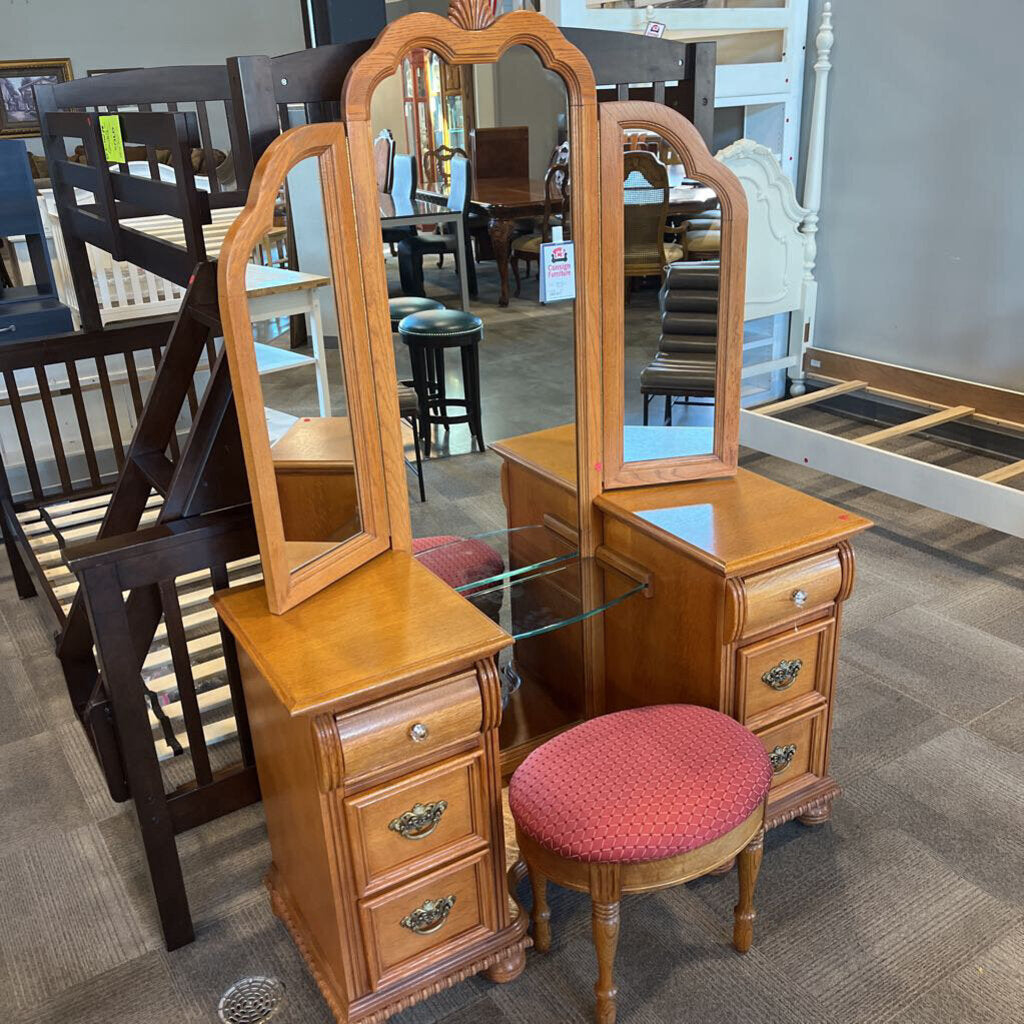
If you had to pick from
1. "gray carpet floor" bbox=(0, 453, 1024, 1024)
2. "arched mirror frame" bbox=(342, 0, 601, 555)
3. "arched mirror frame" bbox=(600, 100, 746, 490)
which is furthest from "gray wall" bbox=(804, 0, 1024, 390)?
"arched mirror frame" bbox=(342, 0, 601, 555)

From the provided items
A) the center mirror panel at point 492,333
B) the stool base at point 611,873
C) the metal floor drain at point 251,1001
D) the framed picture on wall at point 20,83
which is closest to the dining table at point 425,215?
the center mirror panel at point 492,333

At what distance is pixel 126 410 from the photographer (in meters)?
→ 4.98

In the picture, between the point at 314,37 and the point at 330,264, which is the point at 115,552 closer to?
the point at 330,264

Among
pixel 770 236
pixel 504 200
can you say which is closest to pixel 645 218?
pixel 504 200

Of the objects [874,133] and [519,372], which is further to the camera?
[874,133]

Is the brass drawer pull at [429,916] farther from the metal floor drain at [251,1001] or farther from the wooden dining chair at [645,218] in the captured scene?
the wooden dining chair at [645,218]

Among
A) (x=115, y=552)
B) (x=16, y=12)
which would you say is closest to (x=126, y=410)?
(x=115, y=552)

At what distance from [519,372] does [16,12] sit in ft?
36.2

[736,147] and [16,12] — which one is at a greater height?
[16,12]

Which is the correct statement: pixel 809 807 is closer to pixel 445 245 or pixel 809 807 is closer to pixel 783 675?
pixel 783 675

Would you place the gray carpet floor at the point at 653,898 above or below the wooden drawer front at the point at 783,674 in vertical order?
below

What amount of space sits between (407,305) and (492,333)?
193mm

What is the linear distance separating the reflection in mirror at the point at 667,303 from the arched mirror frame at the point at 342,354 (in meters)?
0.56

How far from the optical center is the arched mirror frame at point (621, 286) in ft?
5.89
